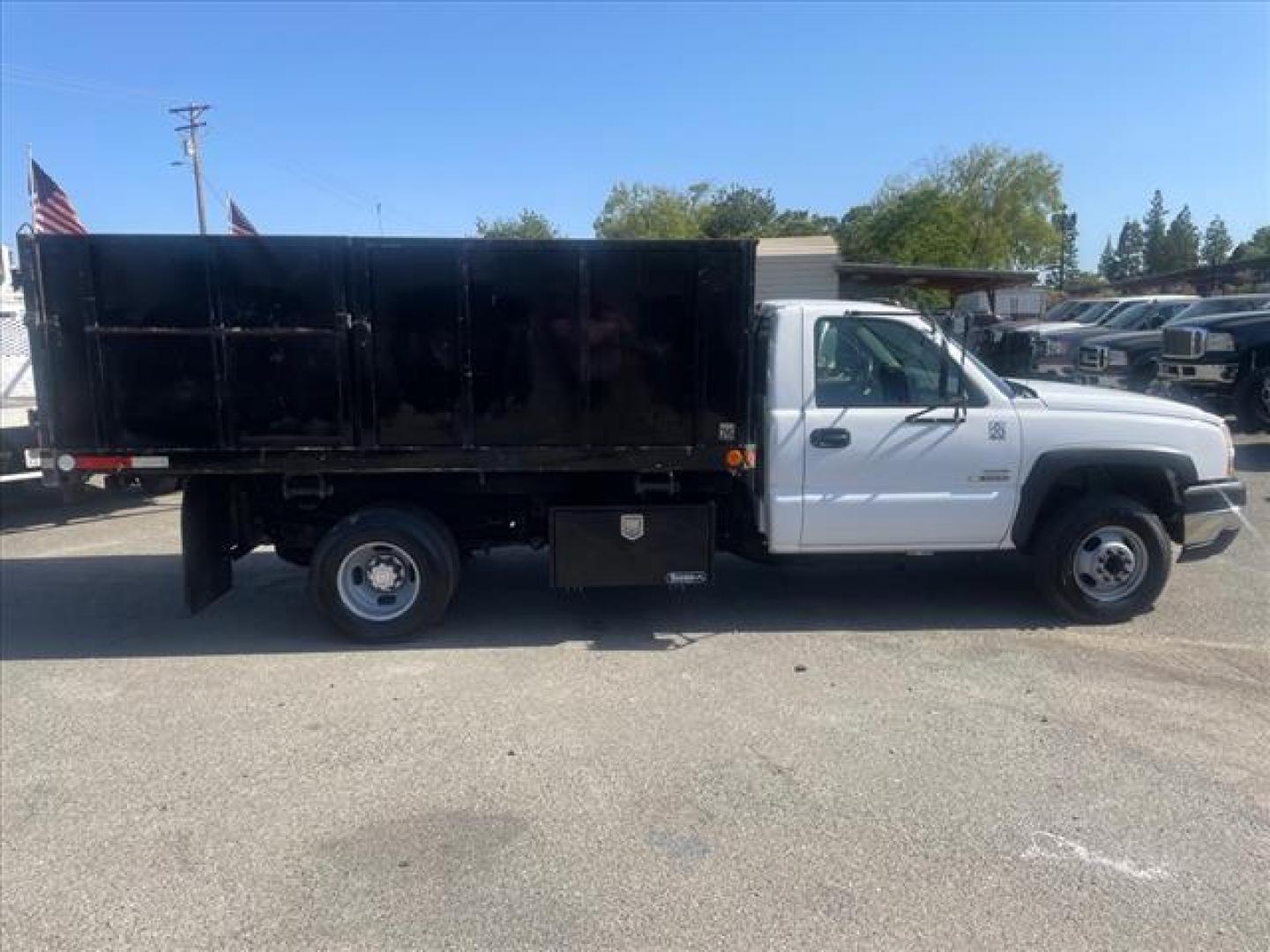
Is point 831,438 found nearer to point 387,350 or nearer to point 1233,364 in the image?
point 387,350

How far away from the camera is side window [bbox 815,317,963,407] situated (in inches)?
244

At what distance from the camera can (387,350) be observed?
5887 mm

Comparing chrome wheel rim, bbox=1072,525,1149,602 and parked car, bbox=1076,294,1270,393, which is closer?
chrome wheel rim, bbox=1072,525,1149,602

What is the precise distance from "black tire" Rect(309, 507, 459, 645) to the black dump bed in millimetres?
411

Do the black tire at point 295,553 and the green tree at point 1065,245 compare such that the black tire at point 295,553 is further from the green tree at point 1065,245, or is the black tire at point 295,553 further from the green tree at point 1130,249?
the green tree at point 1130,249

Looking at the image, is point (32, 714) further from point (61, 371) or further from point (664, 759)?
point (664, 759)

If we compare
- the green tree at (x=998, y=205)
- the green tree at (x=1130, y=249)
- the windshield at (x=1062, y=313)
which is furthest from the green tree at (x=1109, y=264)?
the windshield at (x=1062, y=313)

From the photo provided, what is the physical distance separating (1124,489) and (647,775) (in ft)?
13.1

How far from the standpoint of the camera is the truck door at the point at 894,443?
6145 millimetres

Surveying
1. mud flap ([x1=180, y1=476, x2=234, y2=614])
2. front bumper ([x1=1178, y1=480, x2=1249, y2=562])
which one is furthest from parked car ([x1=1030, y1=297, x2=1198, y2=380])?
mud flap ([x1=180, y1=476, x2=234, y2=614])

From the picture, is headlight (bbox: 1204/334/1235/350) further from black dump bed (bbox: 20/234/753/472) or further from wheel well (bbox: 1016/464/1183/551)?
black dump bed (bbox: 20/234/753/472)

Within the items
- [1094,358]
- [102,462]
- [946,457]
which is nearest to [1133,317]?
[1094,358]

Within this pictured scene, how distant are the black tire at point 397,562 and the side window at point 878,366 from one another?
8.33 feet

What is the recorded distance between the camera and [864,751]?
457 centimetres
